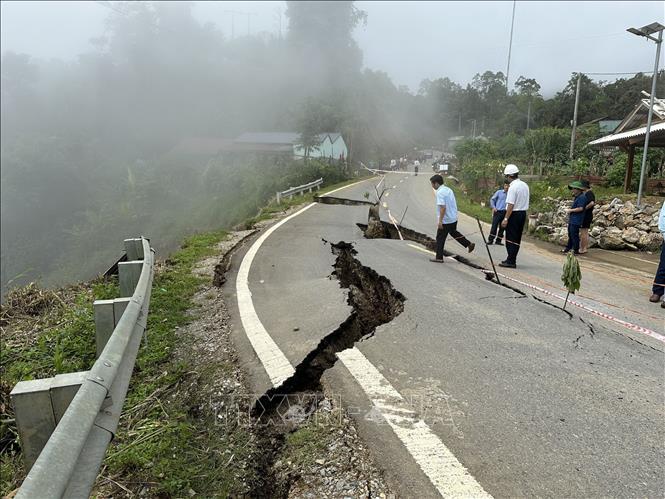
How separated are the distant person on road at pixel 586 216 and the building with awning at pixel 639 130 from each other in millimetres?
4576

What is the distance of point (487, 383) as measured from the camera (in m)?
3.02

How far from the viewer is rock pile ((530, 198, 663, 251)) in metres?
9.95

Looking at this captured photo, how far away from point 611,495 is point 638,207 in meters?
11.4

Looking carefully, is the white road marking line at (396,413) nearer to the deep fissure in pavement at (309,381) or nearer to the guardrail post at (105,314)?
the deep fissure in pavement at (309,381)

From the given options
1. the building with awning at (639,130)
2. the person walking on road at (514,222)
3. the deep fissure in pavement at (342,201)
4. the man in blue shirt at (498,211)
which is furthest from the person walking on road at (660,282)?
the deep fissure in pavement at (342,201)

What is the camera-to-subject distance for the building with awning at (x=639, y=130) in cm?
1200

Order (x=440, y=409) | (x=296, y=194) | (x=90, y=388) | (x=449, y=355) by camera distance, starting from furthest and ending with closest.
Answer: (x=296, y=194), (x=449, y=355), (x=440, y=409), (x=90, y=388)

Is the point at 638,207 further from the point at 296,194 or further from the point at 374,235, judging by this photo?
the point at 296,194

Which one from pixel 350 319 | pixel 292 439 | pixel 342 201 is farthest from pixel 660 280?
pixel 342 201

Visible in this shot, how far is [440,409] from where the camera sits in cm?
268

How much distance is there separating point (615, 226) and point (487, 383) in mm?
9658

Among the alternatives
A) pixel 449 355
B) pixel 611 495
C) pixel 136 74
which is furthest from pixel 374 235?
pixel 136 74

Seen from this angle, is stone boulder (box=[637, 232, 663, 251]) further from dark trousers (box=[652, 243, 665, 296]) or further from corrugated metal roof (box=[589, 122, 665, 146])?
dark trousers (box=[652, 243, 665, 296])

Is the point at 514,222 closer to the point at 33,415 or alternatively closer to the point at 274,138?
the point at 33,415
